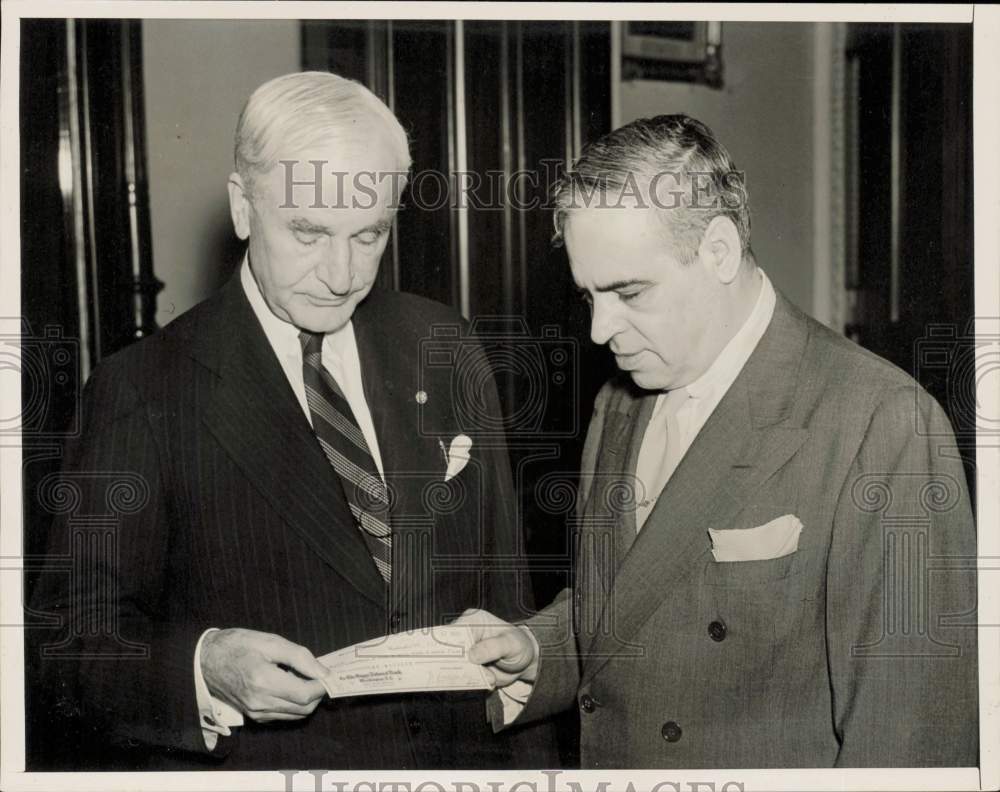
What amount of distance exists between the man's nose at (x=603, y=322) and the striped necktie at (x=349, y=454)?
0.46m

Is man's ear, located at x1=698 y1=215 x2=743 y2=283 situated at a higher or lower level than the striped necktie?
higher

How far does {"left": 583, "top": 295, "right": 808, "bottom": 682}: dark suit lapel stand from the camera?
1.62 metres

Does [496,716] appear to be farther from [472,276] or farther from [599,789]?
[472,276]

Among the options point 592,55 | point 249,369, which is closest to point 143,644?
point 249,369

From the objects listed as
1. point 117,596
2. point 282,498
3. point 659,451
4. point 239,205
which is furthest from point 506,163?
point 117,596

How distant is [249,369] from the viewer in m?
1.71

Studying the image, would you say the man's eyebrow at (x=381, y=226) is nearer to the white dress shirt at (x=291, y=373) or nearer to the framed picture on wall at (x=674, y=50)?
the white dress shirt at (x=291, y=373)

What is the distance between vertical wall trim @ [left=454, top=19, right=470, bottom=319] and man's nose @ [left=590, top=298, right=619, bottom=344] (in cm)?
29

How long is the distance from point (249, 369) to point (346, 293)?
220mm

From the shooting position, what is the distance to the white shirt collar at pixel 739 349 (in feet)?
5.41

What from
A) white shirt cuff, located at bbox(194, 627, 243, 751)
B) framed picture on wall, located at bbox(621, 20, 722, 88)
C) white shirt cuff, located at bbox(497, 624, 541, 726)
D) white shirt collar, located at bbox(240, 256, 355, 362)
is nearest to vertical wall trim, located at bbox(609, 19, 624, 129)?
framed picture on wall, located at bbox(621, 20, 722, 88)

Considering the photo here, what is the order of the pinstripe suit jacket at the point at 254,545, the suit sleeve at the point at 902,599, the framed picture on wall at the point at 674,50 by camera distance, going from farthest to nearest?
the framed picture on wall at the point at 674,50 → the pinstripe suit jacket at the point at 254,545 → the suit sleeve at the point at 902,599

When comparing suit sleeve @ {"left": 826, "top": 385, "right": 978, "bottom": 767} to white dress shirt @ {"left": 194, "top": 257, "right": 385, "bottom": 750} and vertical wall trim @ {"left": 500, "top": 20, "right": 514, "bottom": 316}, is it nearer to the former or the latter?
vertical wall trim @ {"left": 500, "top": 20, "right": 514, "bottom": 316}

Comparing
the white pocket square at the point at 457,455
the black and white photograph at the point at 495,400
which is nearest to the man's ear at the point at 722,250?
the black and white photograph at the point at 495,400
